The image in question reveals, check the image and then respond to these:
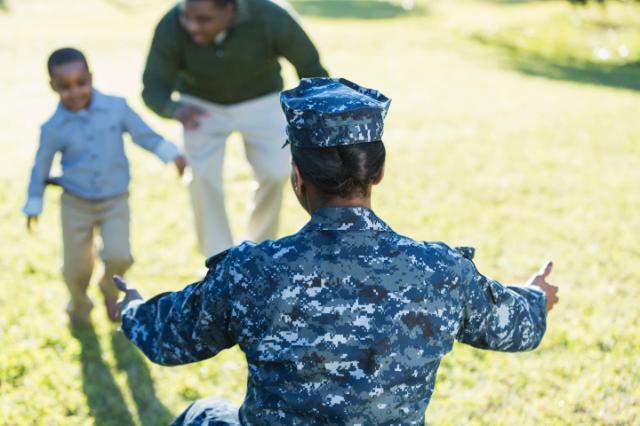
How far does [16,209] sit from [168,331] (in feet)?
19.6

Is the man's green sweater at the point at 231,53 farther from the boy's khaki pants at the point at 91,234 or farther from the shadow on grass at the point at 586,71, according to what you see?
the shadow on grass at the point at 586,71

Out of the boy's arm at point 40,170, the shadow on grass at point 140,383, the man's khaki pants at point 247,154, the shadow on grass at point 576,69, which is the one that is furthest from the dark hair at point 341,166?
the shadow on grass at point 576,69

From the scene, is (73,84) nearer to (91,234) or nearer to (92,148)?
(92,148)

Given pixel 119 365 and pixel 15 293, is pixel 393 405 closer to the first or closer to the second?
pixel 119 365

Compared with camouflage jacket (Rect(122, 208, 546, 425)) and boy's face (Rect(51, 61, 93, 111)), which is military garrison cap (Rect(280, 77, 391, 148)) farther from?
boy's face (Rect(51, 61, 93, 111))

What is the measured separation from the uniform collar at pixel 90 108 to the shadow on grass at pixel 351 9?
88.8ft

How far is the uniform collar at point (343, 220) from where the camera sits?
2.58m

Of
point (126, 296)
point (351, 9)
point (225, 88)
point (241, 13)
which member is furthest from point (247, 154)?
point (351, 9)

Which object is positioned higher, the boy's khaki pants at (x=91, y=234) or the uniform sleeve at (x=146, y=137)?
the uniform sleeve at (x=146, y=137)

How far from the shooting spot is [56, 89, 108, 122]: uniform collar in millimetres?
5035

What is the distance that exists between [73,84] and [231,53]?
149 centimetres

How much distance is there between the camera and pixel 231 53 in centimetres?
613

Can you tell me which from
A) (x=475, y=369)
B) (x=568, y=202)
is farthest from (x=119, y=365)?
(x=568, y=202)

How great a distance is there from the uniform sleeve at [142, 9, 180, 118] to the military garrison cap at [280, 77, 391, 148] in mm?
3585
